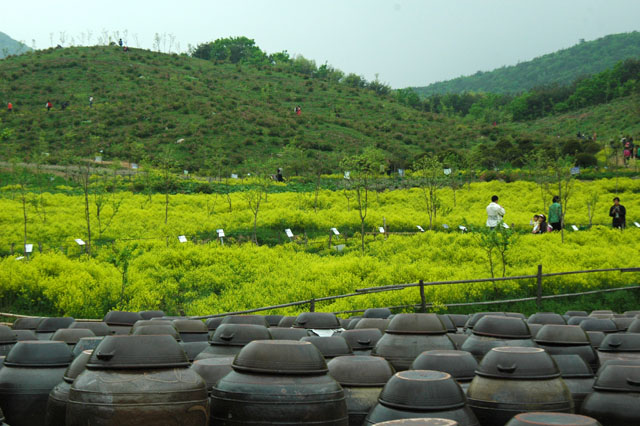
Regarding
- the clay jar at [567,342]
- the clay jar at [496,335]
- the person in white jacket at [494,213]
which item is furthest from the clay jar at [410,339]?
the person in white jacket at [494,213]

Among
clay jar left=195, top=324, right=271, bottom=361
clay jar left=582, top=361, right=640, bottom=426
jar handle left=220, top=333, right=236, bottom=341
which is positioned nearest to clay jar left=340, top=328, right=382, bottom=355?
clay jar left=195, top=324, right=271, bottom=361

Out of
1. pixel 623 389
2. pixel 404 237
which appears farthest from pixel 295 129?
pixel 623 389

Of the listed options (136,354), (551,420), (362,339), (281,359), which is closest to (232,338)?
(362,339)

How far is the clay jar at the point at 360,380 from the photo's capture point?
706cm

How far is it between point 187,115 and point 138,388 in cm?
6547

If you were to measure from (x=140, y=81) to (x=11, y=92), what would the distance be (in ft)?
46.2

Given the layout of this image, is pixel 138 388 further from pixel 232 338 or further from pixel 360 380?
pixel 232 338

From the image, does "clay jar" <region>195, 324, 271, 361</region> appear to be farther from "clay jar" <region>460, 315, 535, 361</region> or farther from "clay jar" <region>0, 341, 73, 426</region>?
"clay jar" <region>460, 315, 535, 361</region>

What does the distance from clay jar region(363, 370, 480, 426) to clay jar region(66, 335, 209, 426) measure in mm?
1575

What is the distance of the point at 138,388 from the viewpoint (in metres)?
5.66

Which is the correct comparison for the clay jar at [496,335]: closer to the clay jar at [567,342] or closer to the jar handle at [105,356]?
the clay jar at [567,342]

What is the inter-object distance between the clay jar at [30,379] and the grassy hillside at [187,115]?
131 ft

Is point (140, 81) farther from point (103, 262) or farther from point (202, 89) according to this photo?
point (103, 262)

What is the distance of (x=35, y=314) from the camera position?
18.7 metres
